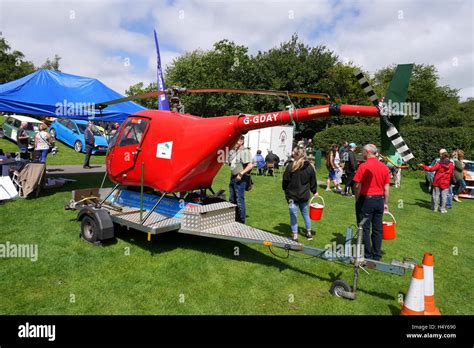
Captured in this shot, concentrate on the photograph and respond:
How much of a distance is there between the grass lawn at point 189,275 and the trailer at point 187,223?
0.41m

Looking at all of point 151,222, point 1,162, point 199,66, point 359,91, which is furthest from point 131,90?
point 151,222

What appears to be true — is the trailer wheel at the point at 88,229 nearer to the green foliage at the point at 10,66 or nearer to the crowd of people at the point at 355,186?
the crowd of people at the point at 355,186

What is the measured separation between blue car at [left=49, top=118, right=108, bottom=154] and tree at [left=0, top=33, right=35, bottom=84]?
121ft

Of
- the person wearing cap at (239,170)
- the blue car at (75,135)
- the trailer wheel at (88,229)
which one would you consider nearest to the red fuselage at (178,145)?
the person wearing cap at (239,170)

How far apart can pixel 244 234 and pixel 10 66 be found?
61.4m

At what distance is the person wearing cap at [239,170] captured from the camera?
24.4ft

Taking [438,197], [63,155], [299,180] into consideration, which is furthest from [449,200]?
[63,155]

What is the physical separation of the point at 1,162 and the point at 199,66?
133 ft

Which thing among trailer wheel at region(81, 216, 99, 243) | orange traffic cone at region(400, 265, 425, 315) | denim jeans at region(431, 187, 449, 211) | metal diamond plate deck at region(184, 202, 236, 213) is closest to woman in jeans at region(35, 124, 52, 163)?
trailer wheel at region(81, 216, 99, 243)

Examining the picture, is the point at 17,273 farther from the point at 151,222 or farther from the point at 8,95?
the point at 8,95
